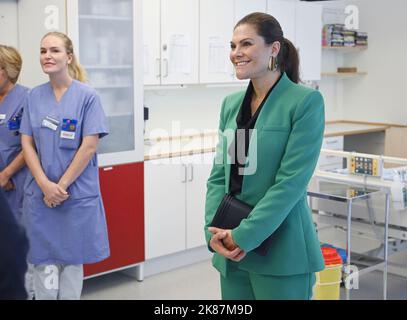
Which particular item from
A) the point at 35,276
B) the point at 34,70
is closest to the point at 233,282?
the point at 35,276

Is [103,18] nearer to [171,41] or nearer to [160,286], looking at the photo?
[171,41]

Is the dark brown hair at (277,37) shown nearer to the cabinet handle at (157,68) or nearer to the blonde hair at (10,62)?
the blonde hair at (10,62)

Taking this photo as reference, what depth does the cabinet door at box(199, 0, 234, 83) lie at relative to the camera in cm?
465

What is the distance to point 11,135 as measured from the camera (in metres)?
3.17

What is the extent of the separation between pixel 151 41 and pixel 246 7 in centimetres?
105

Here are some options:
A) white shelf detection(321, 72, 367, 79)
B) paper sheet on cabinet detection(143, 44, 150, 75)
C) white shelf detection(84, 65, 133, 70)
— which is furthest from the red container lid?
white shelf detection(321, 72, 367, 79)

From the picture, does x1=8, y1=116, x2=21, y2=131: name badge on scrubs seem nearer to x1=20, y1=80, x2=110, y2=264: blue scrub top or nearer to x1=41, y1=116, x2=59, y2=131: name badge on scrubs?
x1=20, y1=80, x2=110, y2=264: blue scrub top

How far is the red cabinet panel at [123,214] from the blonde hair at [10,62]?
0.82m

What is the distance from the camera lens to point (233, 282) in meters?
2.02

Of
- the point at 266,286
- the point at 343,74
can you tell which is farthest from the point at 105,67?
the point at 343,74

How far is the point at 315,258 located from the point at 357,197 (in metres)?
1.42

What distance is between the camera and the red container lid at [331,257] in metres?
A: 3.31

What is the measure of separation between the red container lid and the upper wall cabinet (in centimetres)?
179
